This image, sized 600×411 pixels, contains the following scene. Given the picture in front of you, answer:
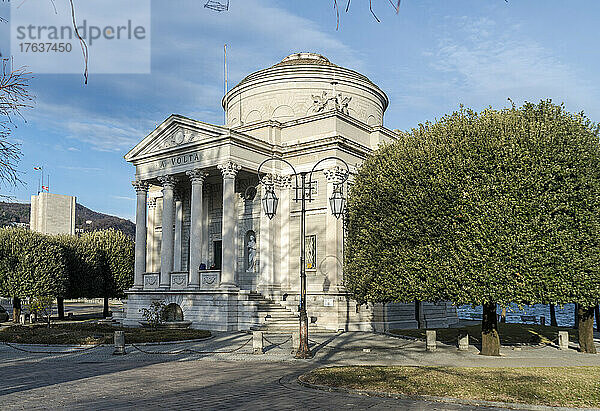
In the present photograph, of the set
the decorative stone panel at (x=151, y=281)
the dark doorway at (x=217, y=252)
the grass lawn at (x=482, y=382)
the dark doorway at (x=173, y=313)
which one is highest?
the dark doorway at (x=217, y=252)

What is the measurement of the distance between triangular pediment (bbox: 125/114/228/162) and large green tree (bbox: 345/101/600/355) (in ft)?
52.0

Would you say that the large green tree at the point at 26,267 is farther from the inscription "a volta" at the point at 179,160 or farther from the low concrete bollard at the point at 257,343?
the low concrete bollard at the point at 257,343

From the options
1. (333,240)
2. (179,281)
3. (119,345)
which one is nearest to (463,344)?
(333,240)

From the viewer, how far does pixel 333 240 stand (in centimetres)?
3700

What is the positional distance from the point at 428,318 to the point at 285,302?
41.5 feet

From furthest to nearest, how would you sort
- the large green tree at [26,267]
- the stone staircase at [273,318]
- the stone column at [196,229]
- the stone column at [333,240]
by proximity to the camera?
the large green tree at [26,267], the stone column at [196,229], the stone column at [333,240], the stone staircase at [273,318]

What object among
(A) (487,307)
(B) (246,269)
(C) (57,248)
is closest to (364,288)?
(A) (487,307)

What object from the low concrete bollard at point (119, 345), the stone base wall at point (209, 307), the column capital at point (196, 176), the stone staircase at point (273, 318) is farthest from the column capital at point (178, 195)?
the low concrete bollard at point (119, 345)

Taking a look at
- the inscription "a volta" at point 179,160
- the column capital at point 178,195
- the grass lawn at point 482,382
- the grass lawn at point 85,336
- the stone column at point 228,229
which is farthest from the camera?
the column capital at point 178,195

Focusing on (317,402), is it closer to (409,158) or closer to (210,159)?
(409,158)

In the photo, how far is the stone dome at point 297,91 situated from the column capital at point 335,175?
23.7 feet

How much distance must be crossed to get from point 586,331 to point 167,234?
2718 cm

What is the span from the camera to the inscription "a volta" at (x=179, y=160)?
127ft

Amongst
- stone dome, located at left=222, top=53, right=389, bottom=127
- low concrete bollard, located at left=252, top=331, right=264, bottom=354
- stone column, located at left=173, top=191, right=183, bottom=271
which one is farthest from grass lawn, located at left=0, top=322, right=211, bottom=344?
stone dome, located at left=222, top=53, right=389, bottom=127
